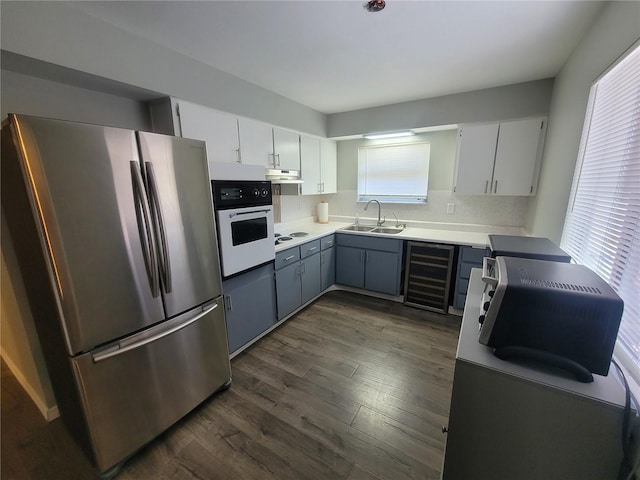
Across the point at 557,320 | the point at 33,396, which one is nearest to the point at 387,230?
the point at 557,320

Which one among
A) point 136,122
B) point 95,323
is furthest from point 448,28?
point 95,323

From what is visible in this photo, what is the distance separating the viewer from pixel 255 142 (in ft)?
8.20

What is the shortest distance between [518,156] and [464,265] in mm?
1224

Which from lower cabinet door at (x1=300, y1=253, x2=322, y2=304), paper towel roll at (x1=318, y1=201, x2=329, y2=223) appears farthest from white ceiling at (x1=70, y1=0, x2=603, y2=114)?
lower cabinet door at (x1=300, y1=253, x2=322, y2=304)

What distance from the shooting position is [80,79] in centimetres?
154

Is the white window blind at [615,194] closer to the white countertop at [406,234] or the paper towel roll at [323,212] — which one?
the white countertop at [406,234]

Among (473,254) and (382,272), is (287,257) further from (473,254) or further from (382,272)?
(473,254)

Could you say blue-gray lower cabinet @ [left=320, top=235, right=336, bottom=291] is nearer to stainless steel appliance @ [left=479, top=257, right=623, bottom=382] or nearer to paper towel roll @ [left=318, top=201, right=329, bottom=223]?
paper towel roll @ [left=318, top=201, right=329, bottom=223]

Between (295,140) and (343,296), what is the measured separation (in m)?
2.08

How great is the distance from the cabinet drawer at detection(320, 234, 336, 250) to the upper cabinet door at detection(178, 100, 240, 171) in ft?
4.56

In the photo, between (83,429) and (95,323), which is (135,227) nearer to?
(95,323)

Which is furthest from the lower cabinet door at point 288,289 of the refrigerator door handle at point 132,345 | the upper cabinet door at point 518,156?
the upper cabinet door at point 518,156

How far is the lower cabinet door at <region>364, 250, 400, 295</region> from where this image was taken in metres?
3.13

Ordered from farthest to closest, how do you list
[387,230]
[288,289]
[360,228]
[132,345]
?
[360,228] → [387,230] → [288,289] → [132,345]
